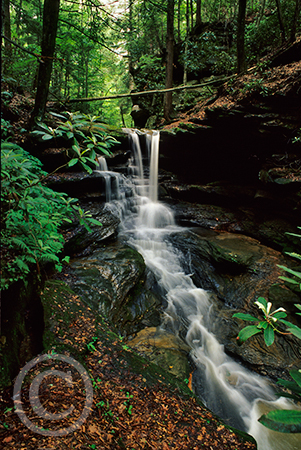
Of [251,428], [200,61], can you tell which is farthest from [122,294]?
[200,61]

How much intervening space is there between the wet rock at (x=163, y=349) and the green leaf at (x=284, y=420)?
116 inches

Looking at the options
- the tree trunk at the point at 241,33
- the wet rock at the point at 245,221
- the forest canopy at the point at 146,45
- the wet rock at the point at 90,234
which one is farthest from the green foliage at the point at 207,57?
the wet rock at the point at 90,234

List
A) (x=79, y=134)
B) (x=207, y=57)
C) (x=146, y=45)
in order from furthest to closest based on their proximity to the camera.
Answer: (x=146, y=45), (x=207, y=57), (x=79, y=134)

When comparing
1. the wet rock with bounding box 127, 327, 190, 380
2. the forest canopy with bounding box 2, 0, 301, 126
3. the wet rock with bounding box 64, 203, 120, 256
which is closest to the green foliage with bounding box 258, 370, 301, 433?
the wet rock with bounding box 127, 327, 190, 380

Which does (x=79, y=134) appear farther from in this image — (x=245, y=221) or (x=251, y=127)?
(x=245, y=221)

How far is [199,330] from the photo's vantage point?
547cm

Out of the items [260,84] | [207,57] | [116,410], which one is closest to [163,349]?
[116,410]

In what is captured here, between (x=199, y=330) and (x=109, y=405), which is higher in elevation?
(x=109, y=405)

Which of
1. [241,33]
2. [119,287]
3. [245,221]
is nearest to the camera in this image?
[119,287]

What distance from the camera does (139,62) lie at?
16.3 m

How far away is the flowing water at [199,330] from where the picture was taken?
12.8 ft

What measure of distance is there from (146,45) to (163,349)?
1787cm

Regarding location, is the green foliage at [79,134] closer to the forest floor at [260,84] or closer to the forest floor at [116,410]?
the forest floor at [116,410]

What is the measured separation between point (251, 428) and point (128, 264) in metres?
3.94
